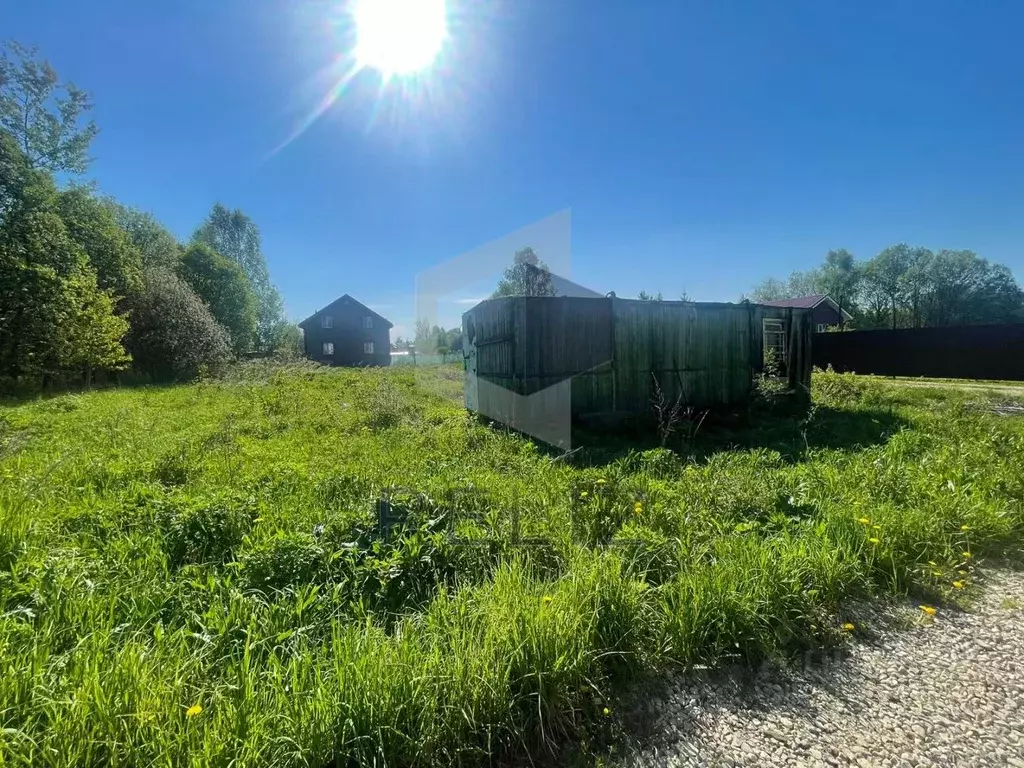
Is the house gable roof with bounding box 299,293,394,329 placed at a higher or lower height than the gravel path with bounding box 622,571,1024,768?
higher

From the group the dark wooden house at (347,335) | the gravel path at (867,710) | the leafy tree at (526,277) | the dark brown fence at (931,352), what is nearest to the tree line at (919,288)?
the dark brown fence at (931,352)

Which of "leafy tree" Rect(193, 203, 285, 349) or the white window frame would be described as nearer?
the white window frame

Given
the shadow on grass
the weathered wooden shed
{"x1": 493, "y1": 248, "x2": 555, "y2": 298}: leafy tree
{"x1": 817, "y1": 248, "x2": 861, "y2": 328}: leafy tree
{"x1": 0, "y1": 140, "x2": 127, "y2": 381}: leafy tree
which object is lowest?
the shadow on grass

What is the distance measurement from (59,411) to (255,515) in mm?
9582

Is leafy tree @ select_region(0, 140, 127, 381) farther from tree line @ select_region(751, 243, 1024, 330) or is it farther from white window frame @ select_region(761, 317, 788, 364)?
tree line @ select_region(751, 243, 1024, 330)

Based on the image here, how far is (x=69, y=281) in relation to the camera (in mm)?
13297

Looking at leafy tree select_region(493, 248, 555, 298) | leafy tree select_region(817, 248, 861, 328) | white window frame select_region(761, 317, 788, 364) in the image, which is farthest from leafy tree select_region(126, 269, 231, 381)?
leafy tree select_region(817, 248, 861, 328)

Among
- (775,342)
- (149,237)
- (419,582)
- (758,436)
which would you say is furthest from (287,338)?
(419,582)

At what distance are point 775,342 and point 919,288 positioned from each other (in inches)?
1709

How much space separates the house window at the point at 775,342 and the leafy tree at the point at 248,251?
106ft

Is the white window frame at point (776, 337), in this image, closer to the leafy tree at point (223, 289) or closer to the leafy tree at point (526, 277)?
the leafy tree at point (526, 277)

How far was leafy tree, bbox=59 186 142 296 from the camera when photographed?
16.1 m

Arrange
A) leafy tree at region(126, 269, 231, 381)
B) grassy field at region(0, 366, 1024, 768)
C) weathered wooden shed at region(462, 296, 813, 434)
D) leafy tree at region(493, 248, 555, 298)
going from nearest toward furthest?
1. grassy field at region(0, 366, 1024, 768)
2. weathered wooden shed at region(462, 296, 813, 434)
3. leafy tree at region(126, 269, 231, 381)
4. leafy tree at region(493, 248, 555, 298)

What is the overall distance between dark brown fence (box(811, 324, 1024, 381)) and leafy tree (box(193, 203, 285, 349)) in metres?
35.2
